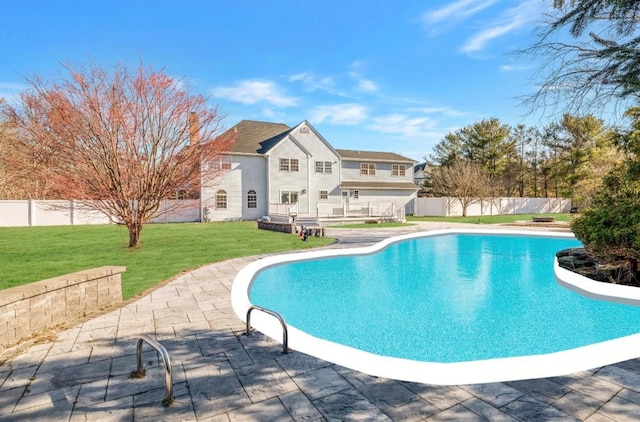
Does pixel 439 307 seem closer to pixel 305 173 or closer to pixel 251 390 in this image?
pixel 251 390

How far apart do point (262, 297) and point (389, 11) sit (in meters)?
11.4

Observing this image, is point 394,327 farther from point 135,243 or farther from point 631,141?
point 135,243

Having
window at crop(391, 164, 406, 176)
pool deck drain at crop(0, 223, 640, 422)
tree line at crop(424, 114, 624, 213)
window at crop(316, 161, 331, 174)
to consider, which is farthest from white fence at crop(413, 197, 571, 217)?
pool deck drain at crop(0, 223, 640, 422)

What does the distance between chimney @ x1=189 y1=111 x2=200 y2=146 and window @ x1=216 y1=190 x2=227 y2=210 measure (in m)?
14.7

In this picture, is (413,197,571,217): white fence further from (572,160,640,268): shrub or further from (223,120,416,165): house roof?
(572,160,640,268): shrub

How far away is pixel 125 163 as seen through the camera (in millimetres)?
12039

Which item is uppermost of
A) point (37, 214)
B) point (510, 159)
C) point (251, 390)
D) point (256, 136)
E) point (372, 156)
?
point (510, 159)

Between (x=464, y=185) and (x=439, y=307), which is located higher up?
(x=464, y=185)

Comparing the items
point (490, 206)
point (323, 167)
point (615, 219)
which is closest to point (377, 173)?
point (323, 167)

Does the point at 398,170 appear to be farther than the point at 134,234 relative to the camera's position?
Yes

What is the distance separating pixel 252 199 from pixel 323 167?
7486 millimetres

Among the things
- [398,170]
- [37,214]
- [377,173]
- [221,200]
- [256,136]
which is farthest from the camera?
[398,170]

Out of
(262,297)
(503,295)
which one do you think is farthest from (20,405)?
(503,295)

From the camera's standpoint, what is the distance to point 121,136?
1193 centimetres
